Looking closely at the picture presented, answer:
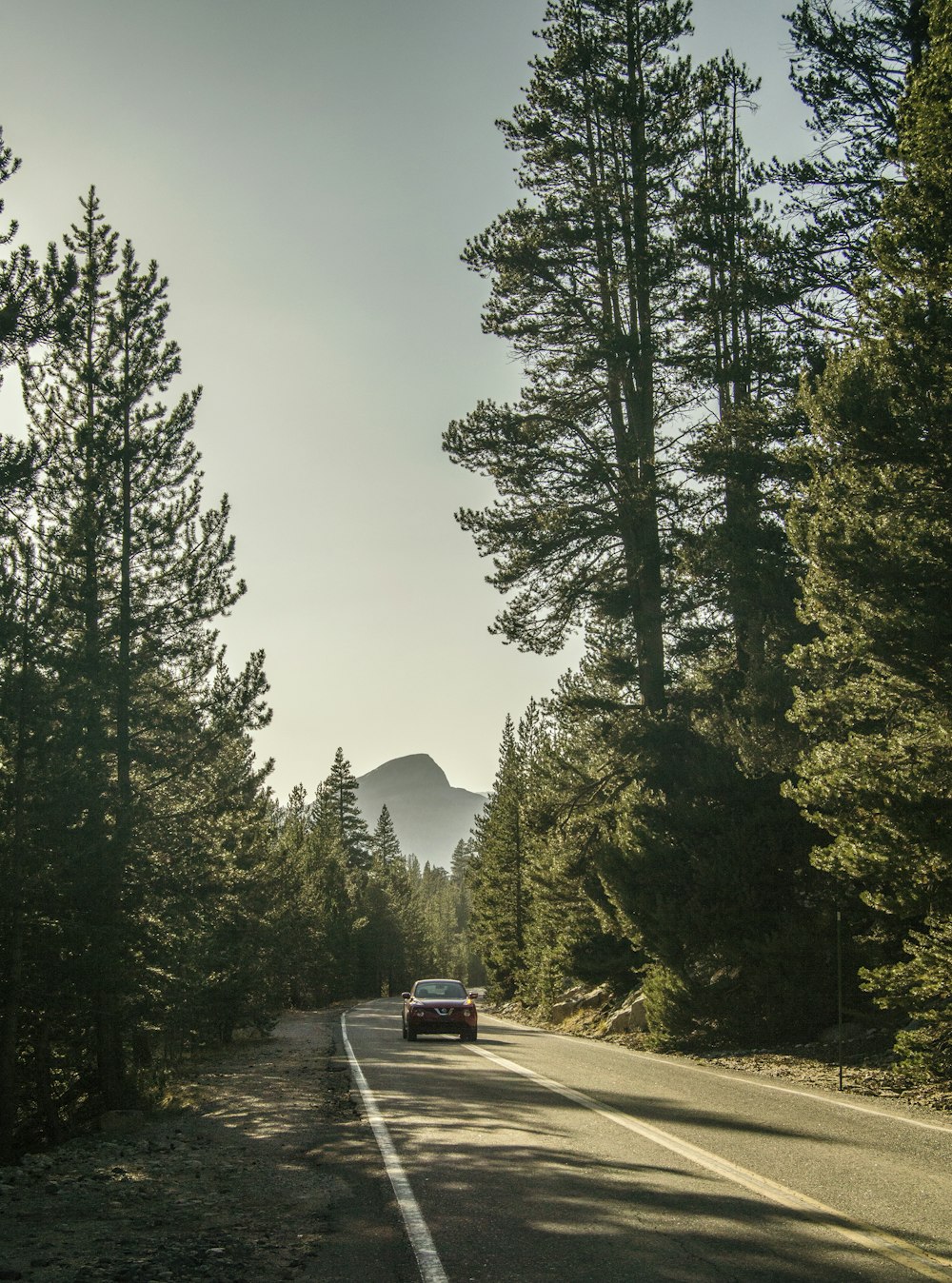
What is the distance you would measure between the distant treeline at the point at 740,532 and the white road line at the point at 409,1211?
18.7 ft

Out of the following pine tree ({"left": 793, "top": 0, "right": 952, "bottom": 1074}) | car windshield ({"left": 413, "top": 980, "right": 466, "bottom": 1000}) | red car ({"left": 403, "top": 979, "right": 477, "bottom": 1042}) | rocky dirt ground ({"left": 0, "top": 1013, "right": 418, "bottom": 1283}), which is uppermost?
pine tree ({"left": 793, "top": 0, "right": 952, "bottom": 1074})

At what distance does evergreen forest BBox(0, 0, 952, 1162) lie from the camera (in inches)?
454

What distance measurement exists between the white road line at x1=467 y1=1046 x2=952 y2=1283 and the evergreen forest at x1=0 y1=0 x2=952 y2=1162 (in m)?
3.48

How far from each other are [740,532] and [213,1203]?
1443 centimetres

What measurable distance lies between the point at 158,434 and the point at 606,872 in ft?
38.5

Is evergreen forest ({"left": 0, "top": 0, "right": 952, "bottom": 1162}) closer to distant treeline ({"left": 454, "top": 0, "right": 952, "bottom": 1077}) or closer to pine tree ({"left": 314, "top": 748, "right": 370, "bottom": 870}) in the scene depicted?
distant treeline ({"left": 454, "top": 0, "right": 952, "bottom": 1077})

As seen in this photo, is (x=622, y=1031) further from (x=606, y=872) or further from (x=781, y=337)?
(x=781, y=337)

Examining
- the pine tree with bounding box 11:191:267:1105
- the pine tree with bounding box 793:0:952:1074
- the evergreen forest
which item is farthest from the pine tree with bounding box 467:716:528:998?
the pine tree with bounding box 793:0:952:1074

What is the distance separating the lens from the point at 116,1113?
13047 millimetres

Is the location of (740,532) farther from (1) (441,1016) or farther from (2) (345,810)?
(2) (345,810)

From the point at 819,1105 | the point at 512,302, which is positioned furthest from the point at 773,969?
the point at 512,302

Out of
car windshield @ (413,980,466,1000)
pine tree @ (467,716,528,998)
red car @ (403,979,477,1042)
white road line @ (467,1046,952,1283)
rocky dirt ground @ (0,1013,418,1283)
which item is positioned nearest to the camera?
white road line @ (467,1046,952,1283)

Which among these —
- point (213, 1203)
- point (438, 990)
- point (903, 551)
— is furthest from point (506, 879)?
point (213, 1203)

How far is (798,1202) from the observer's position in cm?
670
